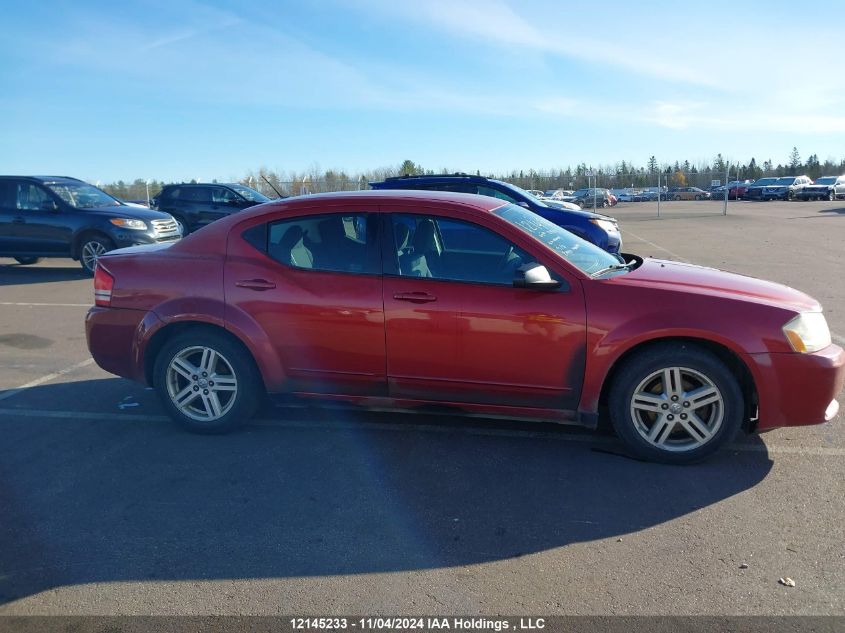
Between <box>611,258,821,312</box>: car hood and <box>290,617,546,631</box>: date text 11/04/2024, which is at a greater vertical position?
<box>611,258,821,312</box>: car hood

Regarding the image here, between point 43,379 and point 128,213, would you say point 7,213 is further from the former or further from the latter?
point 43,379

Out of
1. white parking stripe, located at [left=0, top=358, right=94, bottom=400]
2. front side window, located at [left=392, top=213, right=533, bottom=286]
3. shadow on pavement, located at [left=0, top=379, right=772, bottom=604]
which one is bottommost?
shadow on pavement, located at [left=0, top=379, right=772, bottom=604]

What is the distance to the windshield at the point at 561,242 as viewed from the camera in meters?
4.52

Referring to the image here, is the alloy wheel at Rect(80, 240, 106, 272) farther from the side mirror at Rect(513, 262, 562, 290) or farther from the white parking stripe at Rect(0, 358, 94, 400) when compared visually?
the side mirror at Rect(513, 262, 562, 290)

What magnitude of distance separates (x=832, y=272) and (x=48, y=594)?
41.8ft

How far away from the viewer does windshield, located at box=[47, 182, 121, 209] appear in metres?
12.9

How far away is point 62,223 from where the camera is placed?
41.3ft

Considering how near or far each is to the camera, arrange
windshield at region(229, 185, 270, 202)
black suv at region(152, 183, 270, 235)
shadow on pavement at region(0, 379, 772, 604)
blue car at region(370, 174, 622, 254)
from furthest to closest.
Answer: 1. windshield at region(229, 185, 270, 202)
2. black suv at region(152, 183, 270, 235)
3. blue car at region(370, 174, 622, 254)
4. shadow on pavement at region(0, 379, 772, 604)

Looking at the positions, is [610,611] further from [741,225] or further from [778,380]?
[741,225]

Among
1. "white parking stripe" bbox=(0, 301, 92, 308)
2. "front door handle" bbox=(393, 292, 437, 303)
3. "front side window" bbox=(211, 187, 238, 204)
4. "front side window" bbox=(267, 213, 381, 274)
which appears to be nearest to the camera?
"front door handle" bbox=(393, 292, 437, 303)

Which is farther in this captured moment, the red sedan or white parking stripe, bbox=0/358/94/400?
white parking stripe, bbox=0/358/94/400

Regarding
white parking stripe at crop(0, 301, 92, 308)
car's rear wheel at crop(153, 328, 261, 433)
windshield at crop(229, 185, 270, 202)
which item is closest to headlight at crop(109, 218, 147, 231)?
white parking stripe at crop(0, 301, 92, 308)

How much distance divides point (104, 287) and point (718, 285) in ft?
14.2

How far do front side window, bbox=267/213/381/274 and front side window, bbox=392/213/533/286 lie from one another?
187mm
